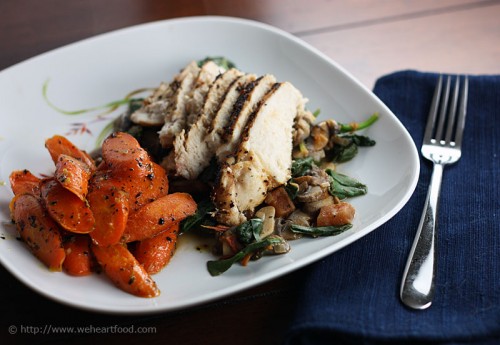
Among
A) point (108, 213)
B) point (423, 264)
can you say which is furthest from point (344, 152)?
point (108, 213)

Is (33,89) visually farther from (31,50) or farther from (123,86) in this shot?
(31,50)

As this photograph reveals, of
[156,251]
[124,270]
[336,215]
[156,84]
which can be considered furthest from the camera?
[156,84]

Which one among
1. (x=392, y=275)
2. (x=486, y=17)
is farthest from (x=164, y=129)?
(x=486, y=17)

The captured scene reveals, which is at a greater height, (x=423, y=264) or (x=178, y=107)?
(x=178, y=107)

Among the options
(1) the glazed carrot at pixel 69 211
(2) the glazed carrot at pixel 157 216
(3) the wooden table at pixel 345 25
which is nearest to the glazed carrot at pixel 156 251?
(2) the glazed carrot at pixel 157 216

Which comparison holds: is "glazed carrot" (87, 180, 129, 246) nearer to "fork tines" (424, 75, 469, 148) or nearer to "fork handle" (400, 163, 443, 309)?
"fork handle" (400, 163, 443, 309)

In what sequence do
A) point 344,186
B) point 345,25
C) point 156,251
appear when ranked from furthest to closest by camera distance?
1. point 345,25
2. point 344,186
3. point 156,251

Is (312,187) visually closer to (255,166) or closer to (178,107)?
(255,166)
